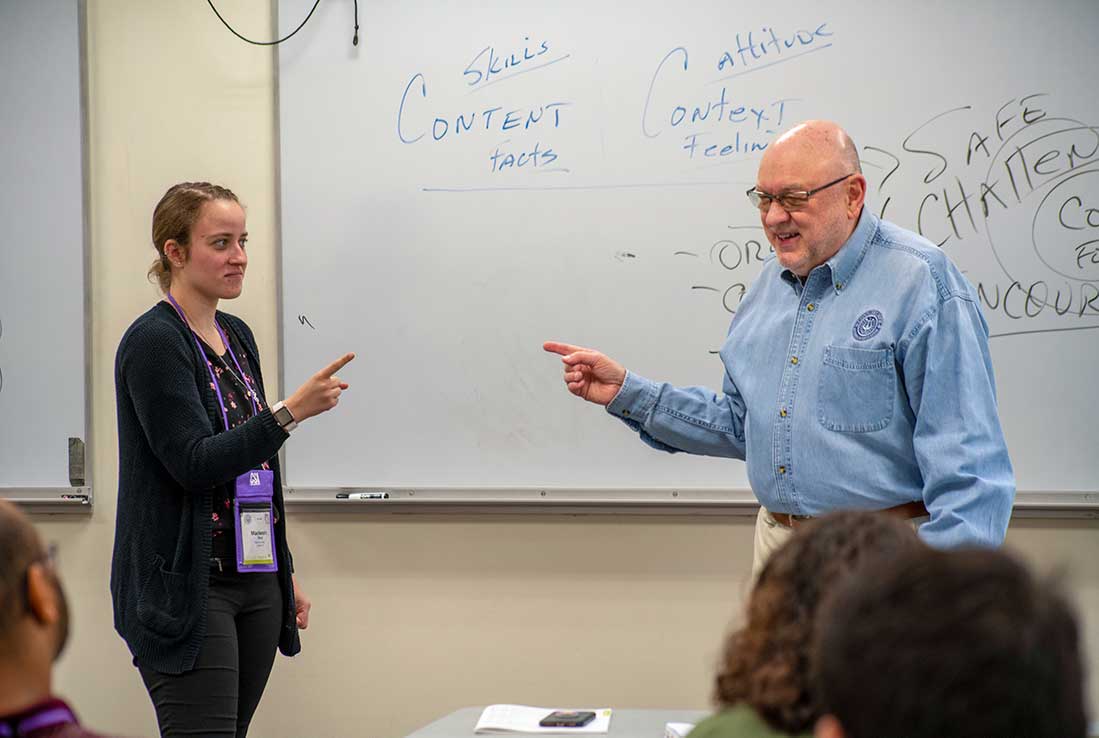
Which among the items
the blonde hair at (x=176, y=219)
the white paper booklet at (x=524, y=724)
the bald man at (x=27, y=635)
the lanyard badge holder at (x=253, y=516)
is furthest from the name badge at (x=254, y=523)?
the bald man at (x=27, y=635)

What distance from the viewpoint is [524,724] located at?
199 cm

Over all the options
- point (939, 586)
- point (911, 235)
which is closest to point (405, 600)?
point (911, 235)

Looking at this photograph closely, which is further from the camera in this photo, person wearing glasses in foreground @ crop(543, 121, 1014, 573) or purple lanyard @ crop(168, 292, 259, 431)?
purple lanyard @ crop(168, 292, 259, 431)

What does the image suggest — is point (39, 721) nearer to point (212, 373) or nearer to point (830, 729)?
point (830, 729)

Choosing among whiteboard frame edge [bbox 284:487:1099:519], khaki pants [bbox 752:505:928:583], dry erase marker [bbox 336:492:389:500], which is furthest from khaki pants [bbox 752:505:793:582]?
dry erase marker [bbox 336:492:389:500]

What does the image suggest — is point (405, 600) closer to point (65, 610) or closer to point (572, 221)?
point (572, 221)

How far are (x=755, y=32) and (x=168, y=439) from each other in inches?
71.9

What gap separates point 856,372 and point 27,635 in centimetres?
146

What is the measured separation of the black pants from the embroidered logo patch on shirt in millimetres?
1330

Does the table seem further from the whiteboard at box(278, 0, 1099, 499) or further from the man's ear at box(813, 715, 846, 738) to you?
the man's ear at box(813, 715, 846, 738)

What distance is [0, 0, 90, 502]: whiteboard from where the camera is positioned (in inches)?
128

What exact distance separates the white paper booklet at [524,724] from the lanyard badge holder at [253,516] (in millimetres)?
588

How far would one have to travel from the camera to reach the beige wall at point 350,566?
121 inches

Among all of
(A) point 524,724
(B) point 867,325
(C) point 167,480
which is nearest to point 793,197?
(B) point 867,325
